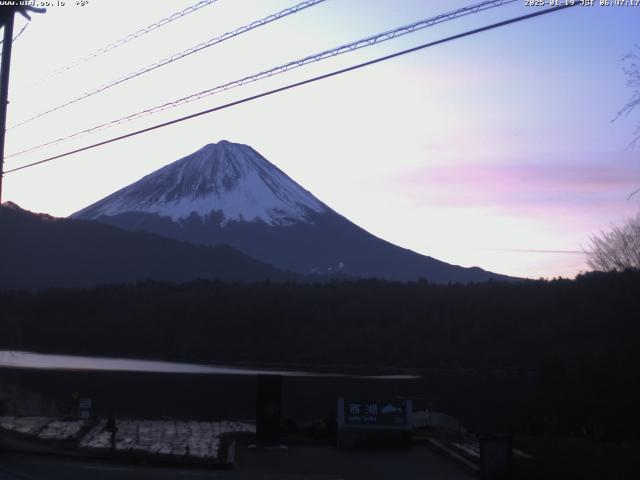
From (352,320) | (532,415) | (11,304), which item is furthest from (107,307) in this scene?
(532,415)

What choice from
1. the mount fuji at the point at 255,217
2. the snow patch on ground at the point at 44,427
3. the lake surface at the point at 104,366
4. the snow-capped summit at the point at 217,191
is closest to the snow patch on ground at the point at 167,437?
the snow patch on ground at the point at 44,427

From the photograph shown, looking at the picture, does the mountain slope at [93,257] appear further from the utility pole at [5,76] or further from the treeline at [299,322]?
the utility pole at [5,76]

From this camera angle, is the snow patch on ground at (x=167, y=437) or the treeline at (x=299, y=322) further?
the treeline at (x=299, y=322)

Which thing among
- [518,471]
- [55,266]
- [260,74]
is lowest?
[518,471]

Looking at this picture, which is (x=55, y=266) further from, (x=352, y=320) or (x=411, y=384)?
(x=411, y=384)

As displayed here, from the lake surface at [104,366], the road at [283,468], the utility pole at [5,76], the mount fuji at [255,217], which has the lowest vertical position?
the road at [283,468]

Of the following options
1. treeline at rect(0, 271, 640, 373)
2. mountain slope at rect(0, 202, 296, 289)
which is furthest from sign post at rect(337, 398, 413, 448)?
mountain slope at rect(0, 202, 296, 289)

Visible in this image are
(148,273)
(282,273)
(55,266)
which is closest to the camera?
(55,266)
